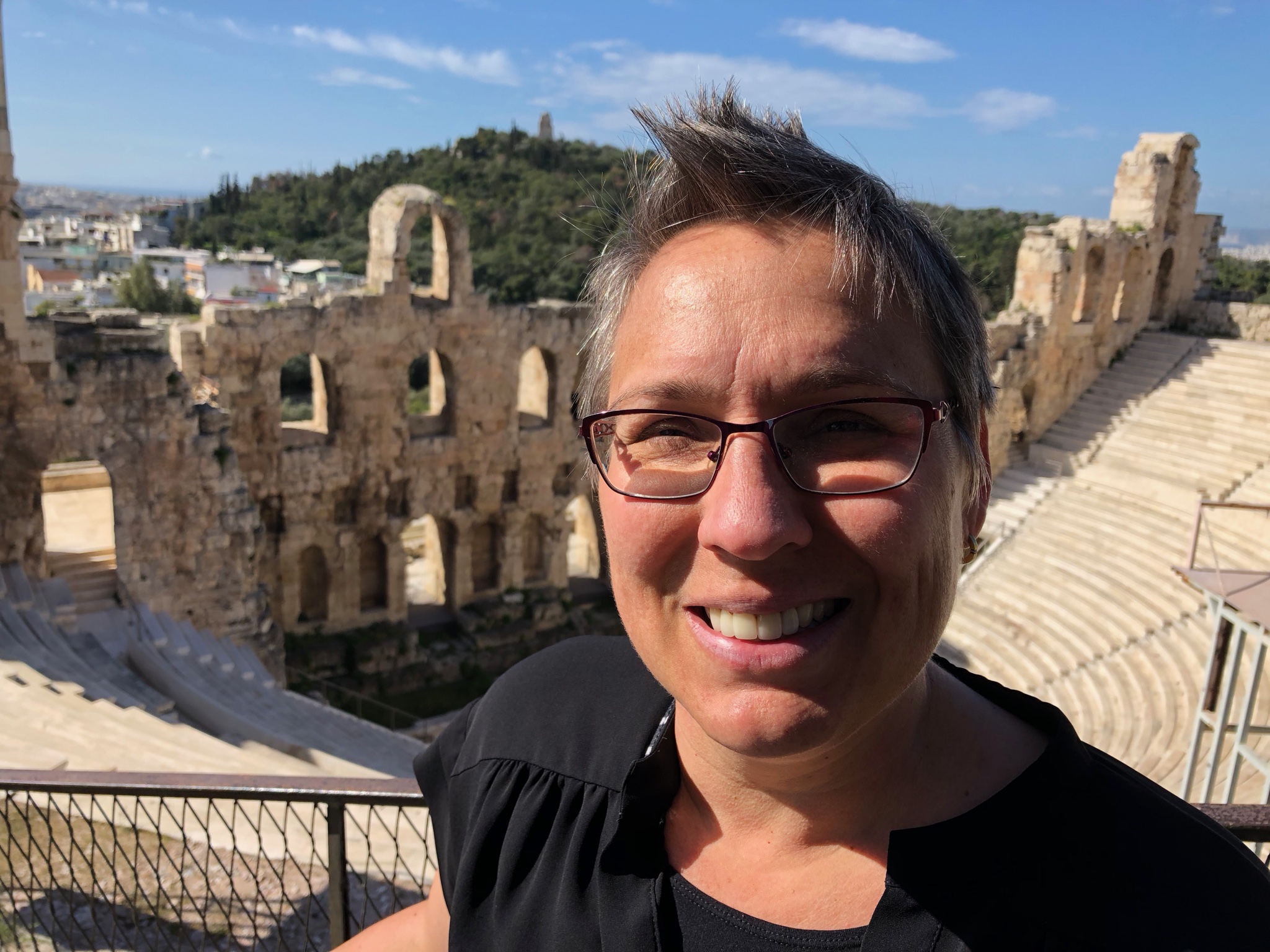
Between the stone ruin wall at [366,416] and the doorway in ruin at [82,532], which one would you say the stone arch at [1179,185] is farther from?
the doorway in ruin at [82,532]

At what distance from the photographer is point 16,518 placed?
11.5 meters

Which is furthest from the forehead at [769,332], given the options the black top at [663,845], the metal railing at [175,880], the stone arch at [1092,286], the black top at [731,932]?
the stone arch at [1092,286]

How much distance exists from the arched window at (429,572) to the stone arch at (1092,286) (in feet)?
46.8

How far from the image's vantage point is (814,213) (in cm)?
152

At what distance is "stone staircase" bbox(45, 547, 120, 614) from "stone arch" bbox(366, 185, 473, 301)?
5460 mm

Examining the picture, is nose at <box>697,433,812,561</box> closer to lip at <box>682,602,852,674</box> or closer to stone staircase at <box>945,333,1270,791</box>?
lip at <box>682,602,852,674</box>

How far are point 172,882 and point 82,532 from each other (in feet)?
35.7

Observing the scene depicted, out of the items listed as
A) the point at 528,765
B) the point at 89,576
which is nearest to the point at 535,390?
the point at 89,576

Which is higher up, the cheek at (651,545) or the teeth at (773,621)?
the cheek at (651,545)

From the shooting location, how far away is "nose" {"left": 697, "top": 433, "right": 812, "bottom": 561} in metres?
1.40

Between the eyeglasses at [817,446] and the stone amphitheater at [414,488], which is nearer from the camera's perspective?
the eyeglasses at [817,446]

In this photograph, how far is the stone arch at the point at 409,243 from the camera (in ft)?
49.5

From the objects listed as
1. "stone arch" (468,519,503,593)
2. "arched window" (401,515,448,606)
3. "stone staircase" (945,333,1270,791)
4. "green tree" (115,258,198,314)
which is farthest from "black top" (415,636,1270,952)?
"green tree" (115,258,198,314)

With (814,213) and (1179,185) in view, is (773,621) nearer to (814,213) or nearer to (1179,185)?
(814,213)
